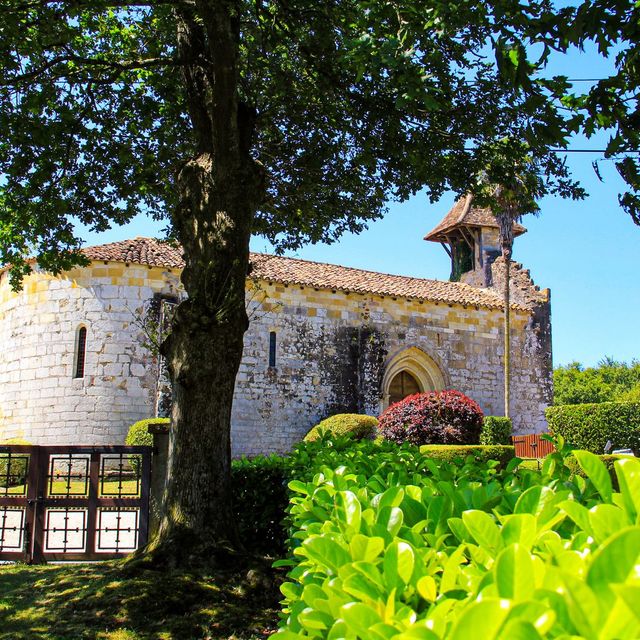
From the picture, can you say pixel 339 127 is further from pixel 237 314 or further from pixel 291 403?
pixel 291 403

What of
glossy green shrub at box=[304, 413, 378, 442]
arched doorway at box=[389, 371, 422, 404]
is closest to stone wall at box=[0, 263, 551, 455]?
arched doorway at box=[389, 371, 422, 404]

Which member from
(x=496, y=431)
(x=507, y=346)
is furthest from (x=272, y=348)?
(x=507, y=346)

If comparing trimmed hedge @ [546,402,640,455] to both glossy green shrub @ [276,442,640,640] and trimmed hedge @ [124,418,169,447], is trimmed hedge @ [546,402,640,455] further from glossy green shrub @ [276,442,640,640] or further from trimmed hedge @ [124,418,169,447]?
glossy green shrub @ [276,442,640,640]

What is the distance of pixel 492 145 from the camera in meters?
8.96

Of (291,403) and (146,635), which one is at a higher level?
(291,403)

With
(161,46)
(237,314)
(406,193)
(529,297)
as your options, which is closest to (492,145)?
(406,193)

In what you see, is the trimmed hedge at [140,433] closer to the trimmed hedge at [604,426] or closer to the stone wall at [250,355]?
the stone wall at [250,355]

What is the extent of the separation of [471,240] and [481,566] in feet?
94.4

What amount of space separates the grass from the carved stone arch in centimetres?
1683

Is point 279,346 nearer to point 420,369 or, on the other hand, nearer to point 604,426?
point 420,369

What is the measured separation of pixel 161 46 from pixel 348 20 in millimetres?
4437

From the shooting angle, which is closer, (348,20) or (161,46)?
(348,20)

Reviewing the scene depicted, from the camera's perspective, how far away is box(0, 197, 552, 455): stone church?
60.4 feet

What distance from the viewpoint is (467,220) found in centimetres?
2834
